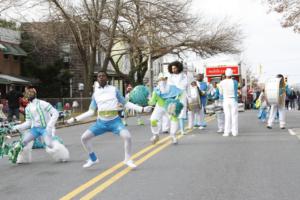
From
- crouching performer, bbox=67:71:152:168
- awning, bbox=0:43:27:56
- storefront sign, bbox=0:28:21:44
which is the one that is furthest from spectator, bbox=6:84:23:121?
storefront sign, bbox=0:28:21:44

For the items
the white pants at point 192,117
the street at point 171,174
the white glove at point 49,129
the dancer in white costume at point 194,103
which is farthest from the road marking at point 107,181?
the white pants at point 192,117

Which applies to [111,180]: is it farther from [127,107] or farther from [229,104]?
[229,104]

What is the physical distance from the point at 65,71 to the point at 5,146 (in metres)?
34.0

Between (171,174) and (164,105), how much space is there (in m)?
4.05

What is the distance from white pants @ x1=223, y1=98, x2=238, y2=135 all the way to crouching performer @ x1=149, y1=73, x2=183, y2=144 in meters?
2.41

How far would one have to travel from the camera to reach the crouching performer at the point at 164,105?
41.8 ft

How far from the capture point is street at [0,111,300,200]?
7497 mm

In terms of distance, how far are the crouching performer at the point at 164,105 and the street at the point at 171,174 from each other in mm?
443

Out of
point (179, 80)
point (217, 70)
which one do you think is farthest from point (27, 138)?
point (217, 70)

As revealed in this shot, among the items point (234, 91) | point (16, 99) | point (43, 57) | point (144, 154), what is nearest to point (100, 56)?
point (43, 57)

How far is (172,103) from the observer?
12.8m

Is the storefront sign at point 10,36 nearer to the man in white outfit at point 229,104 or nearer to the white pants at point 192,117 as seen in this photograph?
the white pants at point 192,117

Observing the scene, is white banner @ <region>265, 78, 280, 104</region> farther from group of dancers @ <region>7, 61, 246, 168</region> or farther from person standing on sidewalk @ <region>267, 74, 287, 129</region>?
group of dancers @ <region>7, 61, 246, 168</region>

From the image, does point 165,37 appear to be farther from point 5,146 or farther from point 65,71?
point 5,146
